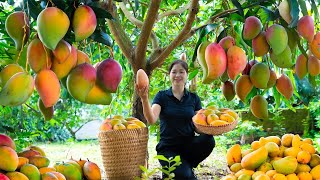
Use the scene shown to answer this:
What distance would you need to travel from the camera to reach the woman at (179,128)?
9.25 feet

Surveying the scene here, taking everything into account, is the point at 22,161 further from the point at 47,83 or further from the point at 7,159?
the point at 47,83

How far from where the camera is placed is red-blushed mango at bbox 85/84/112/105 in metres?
0.88

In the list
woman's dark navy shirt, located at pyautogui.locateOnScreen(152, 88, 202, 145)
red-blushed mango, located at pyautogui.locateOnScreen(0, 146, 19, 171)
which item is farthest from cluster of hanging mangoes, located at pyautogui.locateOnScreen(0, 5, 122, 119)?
woman's dark navy shirt, located at pyautogui.locateOnScreen(152, 88, 202, 145)

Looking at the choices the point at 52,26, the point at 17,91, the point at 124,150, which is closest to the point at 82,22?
the point at 52,26

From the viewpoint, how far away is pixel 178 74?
2.73m

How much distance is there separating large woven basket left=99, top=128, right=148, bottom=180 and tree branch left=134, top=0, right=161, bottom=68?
0.36 metres

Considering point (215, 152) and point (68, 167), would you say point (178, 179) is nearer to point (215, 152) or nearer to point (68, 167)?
point (68, 167)

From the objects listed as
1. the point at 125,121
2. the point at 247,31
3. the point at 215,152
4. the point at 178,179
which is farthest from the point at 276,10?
the point at 215,152

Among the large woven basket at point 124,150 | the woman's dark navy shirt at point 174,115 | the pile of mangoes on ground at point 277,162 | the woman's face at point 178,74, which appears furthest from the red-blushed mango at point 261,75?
the woman's dark navy shirt at point 174,115

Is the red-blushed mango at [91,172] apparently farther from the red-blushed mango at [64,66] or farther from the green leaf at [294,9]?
the green leaf at [294,9]

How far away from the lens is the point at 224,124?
2.15m

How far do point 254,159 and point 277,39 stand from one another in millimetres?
550

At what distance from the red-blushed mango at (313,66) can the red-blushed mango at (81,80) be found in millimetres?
669

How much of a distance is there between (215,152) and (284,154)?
3.69m
